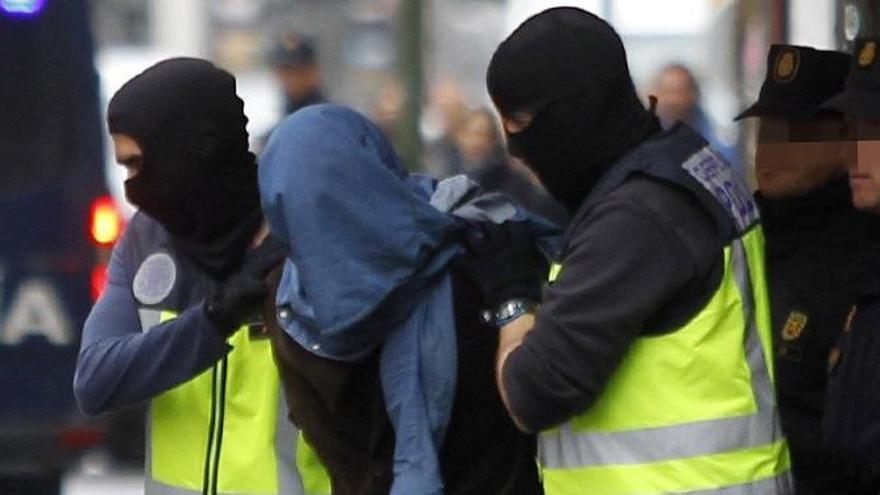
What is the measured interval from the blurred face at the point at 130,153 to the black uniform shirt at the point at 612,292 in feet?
3.36

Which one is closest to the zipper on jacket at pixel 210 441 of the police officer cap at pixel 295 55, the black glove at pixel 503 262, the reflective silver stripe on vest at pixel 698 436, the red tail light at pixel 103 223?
the black glove at pixel 503 262

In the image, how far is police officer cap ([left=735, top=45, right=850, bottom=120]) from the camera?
4.71 metres

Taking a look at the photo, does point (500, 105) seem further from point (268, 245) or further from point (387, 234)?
point (268, 245)

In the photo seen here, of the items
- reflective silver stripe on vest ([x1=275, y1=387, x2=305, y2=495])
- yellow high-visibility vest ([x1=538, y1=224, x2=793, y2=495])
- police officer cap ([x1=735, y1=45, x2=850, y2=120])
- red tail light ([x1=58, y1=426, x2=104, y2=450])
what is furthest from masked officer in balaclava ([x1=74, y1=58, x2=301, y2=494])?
red tail light ([x1=58, y1=426, x2=104, y2=450])

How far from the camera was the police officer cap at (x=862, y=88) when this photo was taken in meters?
4.26

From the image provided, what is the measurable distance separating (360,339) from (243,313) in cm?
35

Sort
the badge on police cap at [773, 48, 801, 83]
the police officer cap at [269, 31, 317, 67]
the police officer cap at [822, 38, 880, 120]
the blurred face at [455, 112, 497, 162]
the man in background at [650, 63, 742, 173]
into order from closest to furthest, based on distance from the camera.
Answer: the police officer cap at [822, 38, 880, 120] < the badge on police cap at [773, 48, 801, 83] < the police officer cap at [269, 31, 317, 67] < the man in background at [650, 63, 742, 173] < the blurred face at [455, 112, 497, 162]

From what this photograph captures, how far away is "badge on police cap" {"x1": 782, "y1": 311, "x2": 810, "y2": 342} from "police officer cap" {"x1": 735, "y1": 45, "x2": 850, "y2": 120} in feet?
1.48

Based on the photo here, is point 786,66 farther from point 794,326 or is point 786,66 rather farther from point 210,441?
point 210,441

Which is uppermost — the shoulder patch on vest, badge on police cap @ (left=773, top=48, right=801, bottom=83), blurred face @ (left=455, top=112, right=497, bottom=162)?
the shoulder patch on vest

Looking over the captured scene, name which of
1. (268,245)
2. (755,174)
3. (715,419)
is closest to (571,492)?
A: (715,419)

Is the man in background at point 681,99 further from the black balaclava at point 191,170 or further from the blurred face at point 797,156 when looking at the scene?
the black balaclava at point 191,170

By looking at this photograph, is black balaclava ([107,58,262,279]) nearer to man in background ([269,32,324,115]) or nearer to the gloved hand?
the gloved hand

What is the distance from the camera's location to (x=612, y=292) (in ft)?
10.9
